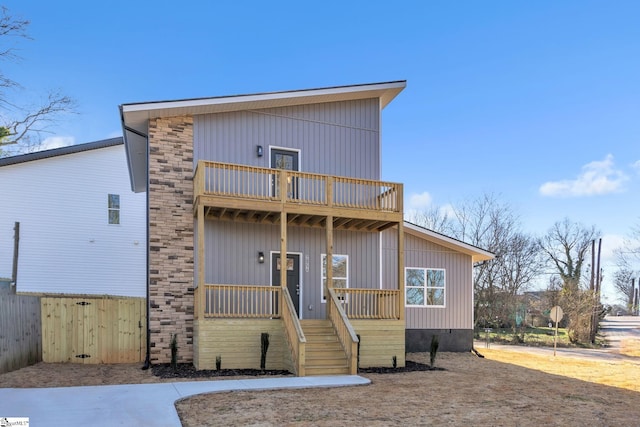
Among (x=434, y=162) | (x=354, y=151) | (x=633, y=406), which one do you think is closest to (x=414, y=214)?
(x=434, y=162)

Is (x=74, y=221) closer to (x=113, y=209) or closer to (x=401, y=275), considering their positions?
(x=113, y=209)

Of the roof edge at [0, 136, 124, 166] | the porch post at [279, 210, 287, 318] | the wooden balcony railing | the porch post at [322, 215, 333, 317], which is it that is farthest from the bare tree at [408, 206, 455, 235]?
the porch post at [279, 210, 287, 318]

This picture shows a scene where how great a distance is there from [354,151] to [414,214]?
24.2 metres

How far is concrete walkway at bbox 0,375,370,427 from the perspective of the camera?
7.37 metres

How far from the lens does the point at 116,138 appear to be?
2019 cm

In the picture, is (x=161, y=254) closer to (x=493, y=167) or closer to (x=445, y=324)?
(x=445, y=324)

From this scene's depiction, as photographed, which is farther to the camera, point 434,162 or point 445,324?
point 434,162

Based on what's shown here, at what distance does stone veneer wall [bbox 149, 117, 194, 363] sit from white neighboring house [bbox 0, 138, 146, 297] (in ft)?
23.0

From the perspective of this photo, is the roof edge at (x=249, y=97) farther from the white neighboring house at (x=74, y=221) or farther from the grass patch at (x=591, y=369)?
the grass patch at (x=591, y=369)

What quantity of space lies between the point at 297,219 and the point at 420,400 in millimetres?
6875

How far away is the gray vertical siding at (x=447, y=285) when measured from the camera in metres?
18.2

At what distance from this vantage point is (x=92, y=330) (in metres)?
13.6

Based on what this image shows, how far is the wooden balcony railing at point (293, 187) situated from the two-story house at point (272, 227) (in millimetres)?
41

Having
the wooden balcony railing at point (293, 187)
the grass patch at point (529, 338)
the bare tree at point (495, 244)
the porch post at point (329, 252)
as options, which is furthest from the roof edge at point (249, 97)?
the bare tree at point (495, 244)
